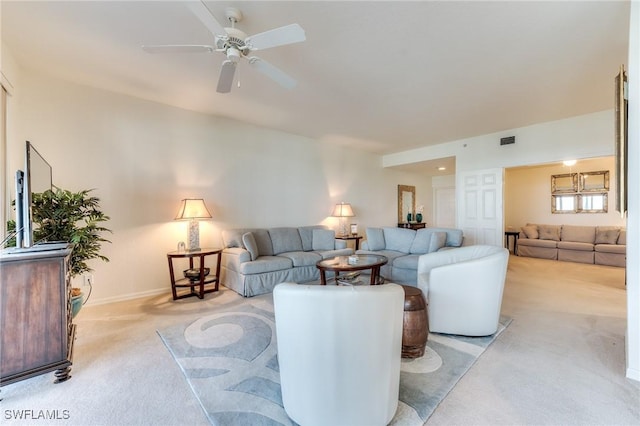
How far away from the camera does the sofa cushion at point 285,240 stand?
455 cm

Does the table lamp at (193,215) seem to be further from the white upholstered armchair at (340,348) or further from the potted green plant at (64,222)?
the white upholstered armchair at (340,348)

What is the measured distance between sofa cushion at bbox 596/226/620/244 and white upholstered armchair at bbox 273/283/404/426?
23.1ft

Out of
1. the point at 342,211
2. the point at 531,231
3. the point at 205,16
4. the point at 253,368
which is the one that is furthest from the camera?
the point at 531,231

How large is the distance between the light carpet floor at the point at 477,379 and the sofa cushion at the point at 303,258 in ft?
4.41

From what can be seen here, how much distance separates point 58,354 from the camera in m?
1.87

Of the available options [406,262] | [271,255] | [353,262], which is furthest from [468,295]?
[271,255]

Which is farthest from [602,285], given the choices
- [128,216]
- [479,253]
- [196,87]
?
[128,216]

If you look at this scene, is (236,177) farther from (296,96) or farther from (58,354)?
(58,354)

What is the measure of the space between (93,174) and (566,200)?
31.3 ft

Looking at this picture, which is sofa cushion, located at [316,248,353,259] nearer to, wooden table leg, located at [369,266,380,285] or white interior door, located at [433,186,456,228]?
wooden table leg, located at [369,266,380,285]

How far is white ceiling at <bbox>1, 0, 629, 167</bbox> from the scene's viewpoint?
6.72ft

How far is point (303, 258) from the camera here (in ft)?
13.8

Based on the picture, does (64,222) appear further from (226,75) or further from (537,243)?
(537,243)

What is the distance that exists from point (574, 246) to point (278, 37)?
24.3 ft
